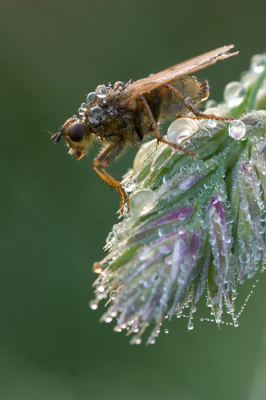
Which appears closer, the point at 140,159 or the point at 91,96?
the point at 140,159

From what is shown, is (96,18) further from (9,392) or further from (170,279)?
(170,279)

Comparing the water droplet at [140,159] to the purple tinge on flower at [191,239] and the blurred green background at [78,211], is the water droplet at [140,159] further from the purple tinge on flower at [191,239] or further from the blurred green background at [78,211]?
the blurred green background at [78,211]

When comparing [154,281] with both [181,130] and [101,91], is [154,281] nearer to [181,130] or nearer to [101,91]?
[181,130]

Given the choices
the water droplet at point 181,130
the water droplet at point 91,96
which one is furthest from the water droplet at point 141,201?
the water droplet at point 91,96

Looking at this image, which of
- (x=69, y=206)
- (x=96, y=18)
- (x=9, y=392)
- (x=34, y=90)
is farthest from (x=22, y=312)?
(x=96, y=18)

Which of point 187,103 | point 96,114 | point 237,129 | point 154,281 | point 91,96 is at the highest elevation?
point 91,96

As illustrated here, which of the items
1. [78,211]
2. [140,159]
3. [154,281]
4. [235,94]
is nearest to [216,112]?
[235,94]

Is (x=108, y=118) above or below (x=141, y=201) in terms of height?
above

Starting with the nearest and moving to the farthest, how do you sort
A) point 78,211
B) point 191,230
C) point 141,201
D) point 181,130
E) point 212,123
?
point 191,230
point 141,201
point 212,123
point 181,130
point 78,211
